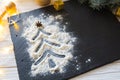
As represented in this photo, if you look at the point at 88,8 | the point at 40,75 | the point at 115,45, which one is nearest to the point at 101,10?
the point at 88,8

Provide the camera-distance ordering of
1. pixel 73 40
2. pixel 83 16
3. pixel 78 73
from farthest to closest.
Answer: pixel 83 16 → pixel 73 40 → pixel 78 73

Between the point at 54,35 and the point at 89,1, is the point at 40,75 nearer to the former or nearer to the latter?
the point at 54,35

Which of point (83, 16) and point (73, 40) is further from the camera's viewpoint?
point (83, 16)
